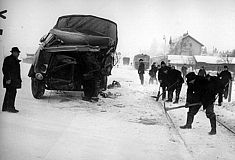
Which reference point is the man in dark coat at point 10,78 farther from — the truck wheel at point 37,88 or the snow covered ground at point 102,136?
the truck wheel at point 37,88

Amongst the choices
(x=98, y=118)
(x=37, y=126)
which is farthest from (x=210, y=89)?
(x=37, y=126)

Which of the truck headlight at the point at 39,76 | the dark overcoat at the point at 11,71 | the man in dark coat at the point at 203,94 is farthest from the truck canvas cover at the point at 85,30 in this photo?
the man in dark coat at the point at 203,94

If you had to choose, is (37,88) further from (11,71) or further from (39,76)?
(11,71)

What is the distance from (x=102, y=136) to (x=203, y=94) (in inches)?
88.5

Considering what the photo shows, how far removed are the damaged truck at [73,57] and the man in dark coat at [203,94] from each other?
7.21 ft

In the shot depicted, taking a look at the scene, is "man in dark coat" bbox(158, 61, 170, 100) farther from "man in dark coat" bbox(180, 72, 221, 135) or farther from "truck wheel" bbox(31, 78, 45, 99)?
"truck wheel" bbox(31, 78, 45, 99)

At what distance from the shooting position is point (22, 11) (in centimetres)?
351

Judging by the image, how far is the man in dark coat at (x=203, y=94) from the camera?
5.09 m

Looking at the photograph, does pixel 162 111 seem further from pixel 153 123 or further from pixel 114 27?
pixel 114 27

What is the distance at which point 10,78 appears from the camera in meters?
4.59

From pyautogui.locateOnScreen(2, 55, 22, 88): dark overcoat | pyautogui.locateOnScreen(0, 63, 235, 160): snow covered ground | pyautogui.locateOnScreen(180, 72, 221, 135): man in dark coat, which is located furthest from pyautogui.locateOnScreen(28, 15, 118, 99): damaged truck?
pyautogui.locateOnScreen(180, 72, 221, 135): man in dark coat

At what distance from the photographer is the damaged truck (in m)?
6.18

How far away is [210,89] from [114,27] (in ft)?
11.8

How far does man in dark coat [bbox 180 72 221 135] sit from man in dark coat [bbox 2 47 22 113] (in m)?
3.13
